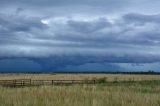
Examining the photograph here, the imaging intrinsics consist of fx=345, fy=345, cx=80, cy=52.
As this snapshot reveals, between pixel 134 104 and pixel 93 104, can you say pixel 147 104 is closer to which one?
pixel 134 104

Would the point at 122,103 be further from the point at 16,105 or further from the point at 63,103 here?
the point at 16,105

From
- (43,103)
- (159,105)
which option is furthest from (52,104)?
(159,105)

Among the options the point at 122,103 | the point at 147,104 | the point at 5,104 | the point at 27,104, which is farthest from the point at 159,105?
the point at 5,104

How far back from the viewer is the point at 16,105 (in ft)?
46.0

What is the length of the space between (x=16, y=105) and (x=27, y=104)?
45cm

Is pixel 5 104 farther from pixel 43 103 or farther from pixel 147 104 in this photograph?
pixel 147 104

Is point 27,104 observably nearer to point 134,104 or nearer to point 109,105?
point 109,105

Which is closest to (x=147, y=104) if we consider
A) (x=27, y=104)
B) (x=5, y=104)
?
(x=27, y=104)

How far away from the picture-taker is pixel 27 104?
558 inches

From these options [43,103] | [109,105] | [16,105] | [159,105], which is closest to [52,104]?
[43,103]

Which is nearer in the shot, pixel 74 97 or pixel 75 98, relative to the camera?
pixel 75 98

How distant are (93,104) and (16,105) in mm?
3145

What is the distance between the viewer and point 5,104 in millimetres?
14492

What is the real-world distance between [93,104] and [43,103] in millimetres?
2095
